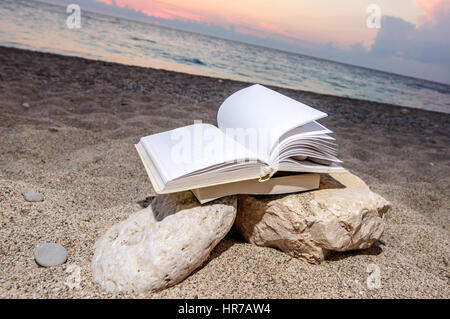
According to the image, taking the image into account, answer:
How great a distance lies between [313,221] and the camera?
4.70 feet

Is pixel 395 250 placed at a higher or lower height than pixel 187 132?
lower

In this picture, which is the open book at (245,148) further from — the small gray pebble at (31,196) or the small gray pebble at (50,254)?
the small gray pebble at (31,196)

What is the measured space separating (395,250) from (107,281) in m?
1.61

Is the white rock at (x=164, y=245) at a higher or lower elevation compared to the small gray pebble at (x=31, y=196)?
higher

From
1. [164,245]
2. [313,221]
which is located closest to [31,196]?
[164,245]

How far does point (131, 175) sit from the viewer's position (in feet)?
8.41

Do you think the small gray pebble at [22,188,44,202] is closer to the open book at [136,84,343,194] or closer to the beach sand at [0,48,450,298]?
the beach sand at [0,48,450,298]

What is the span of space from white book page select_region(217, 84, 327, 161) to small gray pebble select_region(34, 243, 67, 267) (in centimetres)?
101

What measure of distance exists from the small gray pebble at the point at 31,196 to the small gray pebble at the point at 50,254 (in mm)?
524

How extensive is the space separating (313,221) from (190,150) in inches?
26.3

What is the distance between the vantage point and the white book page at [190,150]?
3.93 ft

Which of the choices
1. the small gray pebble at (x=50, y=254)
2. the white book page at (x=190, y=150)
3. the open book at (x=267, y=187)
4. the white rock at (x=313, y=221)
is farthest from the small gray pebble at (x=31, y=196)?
the white rock at (x=313, y=221)

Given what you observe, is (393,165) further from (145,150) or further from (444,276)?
Result: (145,150)
